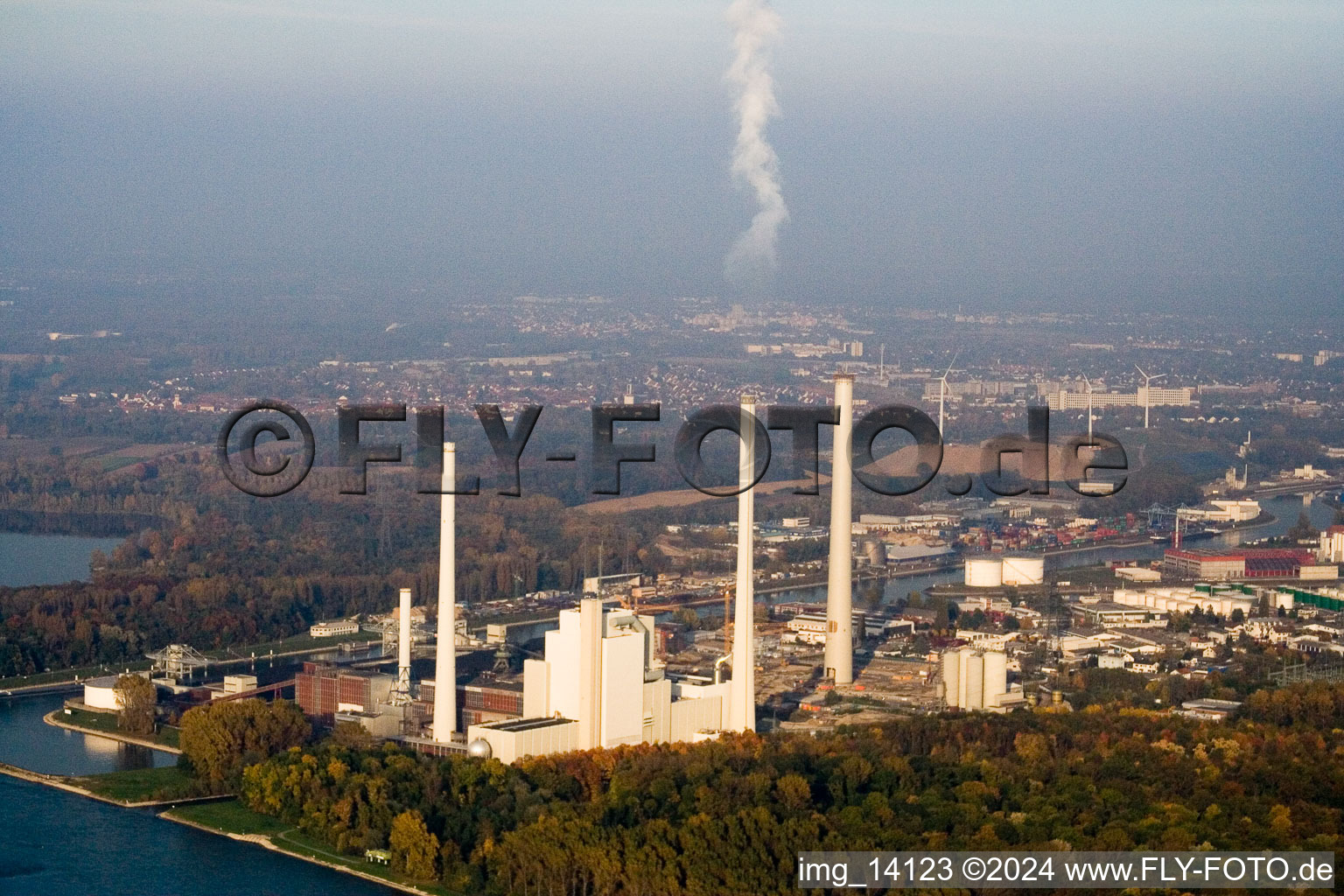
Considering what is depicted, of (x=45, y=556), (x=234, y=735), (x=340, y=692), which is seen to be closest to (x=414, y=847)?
(x=234, y=735)

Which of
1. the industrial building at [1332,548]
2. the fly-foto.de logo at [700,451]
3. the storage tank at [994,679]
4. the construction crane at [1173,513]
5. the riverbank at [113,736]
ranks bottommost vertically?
the riverbank at [113,736]

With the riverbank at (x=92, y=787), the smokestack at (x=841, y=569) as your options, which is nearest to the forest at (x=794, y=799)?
the riverbank at (x=92, y=787)

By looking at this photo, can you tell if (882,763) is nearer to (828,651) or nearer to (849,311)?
(828,651)

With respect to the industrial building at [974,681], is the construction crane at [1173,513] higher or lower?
higher

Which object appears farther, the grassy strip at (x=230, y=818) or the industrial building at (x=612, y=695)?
the industrial building at (x=612, y=695)

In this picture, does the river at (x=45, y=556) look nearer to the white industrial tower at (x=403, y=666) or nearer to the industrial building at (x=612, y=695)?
the white industrial tower at (x=403, y=666)

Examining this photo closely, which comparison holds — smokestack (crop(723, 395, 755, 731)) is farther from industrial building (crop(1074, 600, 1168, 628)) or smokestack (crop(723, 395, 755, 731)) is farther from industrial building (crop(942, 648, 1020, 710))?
industrial building (crop(1074, 600, 1168, 628))

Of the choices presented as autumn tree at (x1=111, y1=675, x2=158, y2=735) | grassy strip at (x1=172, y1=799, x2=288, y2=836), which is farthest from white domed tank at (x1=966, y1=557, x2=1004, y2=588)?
grassy strip at (x1=172, y1=799, x2=288, y2=836)
